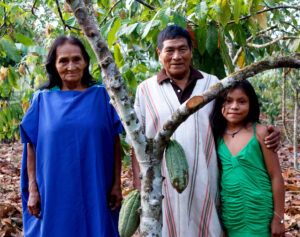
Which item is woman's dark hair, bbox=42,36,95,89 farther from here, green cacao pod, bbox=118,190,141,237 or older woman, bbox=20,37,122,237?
green cacao pod, bbox=118,190,141,237

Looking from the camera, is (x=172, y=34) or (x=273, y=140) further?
(x=172, y=34)

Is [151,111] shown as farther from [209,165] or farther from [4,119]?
[4,119]

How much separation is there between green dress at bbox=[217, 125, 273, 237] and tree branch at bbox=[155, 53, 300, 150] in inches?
19.2

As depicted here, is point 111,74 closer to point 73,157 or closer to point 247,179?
point 73,157

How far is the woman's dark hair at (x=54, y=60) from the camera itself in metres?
1.94

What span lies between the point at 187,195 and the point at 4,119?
233cm

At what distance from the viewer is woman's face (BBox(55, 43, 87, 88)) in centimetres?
190

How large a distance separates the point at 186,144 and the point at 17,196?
3.05 m

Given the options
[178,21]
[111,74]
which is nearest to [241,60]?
[178,21]

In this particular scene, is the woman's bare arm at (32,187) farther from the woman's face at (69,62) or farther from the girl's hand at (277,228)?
the girl's hand at (277,228)

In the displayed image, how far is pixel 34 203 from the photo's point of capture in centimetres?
197

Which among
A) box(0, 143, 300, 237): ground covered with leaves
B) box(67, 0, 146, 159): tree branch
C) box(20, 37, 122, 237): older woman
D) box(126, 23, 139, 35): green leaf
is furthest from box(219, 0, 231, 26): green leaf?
box(0, 143, 300, 237): ground covered with leaves

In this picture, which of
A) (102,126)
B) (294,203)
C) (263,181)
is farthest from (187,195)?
(294,203)

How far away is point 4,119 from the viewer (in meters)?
3.72
